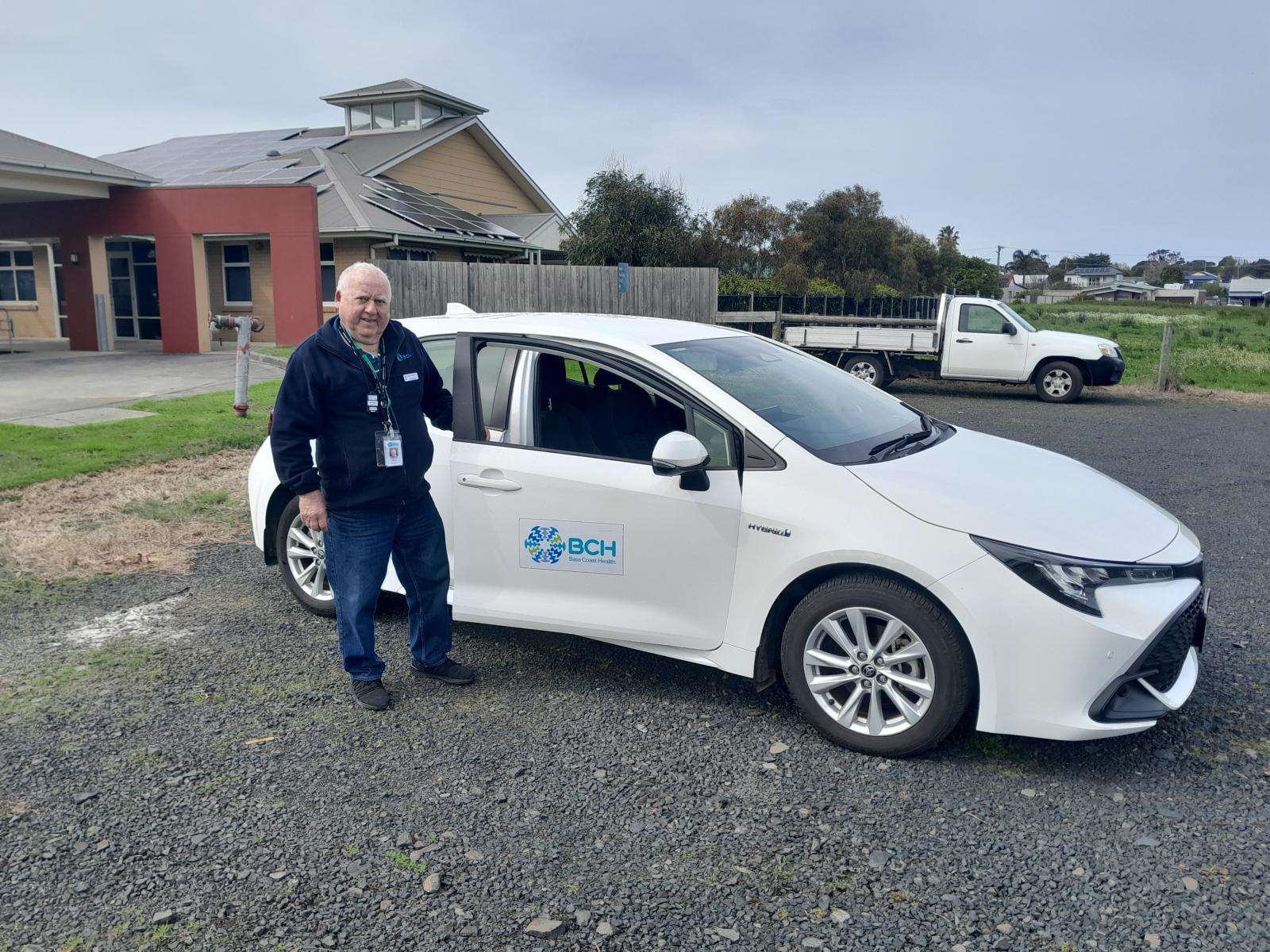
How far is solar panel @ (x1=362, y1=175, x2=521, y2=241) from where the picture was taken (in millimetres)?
25516

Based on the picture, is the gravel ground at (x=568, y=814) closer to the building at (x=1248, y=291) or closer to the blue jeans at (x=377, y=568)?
the blue jeans at (x=377, y=568)

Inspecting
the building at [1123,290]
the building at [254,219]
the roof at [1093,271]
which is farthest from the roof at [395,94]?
the roof at [1093,271]

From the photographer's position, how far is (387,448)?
4160mm

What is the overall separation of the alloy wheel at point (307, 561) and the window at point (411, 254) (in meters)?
20.4

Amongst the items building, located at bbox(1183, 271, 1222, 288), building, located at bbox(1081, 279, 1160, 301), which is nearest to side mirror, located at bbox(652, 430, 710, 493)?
building, located at bbox(1081, 279, 1160, 301)

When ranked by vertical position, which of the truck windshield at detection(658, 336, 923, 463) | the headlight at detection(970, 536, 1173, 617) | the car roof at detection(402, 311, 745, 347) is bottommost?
the headlight at detection(970, 536, 1173, 617)

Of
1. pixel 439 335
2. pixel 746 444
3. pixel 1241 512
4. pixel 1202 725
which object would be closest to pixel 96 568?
pixel 439 335

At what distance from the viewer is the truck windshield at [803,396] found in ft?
13.9

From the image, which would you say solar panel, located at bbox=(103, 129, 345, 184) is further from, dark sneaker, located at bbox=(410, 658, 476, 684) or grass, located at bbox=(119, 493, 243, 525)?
dark sneaker, located at bbox=(410, 658, 476, 684)

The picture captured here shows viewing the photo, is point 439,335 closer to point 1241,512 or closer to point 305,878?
point 305,878

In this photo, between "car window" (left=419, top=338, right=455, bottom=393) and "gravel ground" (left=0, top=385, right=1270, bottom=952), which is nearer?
"gravel ground" (left=0, top=385, right=1270, bottom=952)

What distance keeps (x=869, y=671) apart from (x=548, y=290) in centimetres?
1453

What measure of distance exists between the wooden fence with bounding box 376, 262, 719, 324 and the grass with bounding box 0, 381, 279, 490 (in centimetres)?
375

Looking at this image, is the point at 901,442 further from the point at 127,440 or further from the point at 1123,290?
the point at 1123,290
